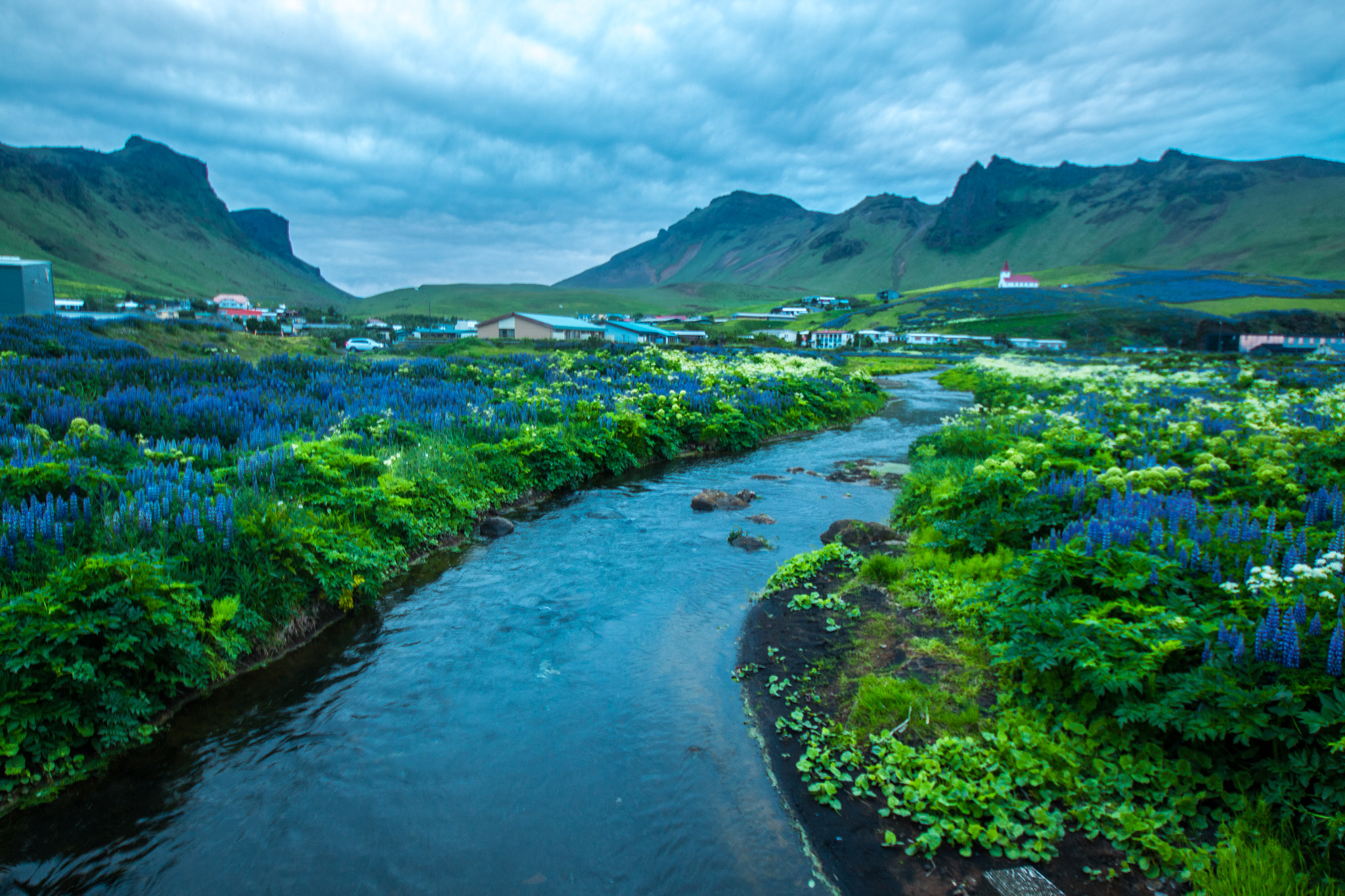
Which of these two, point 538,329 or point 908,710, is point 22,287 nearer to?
point 908,710

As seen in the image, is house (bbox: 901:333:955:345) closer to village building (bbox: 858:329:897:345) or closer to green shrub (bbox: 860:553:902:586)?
village building (bbox: 858:329:897:345)

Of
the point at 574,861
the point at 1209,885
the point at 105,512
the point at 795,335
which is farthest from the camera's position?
the point at 795,335

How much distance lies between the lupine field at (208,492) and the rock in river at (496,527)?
0.40 meters

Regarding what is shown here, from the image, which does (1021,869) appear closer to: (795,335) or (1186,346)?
(1186,346)

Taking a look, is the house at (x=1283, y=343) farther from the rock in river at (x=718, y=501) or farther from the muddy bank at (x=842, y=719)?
the muddy bank at (x=842, y=719)

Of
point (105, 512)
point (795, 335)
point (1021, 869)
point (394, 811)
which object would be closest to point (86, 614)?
point (105, 512)

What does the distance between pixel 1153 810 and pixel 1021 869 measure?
1113mm

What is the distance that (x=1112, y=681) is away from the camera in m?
5.10

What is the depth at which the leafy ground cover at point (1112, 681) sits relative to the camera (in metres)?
4.41

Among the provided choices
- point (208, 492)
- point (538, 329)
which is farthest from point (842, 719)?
point (538, 329)

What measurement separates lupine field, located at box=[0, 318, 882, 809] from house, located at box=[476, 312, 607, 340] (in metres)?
65.9

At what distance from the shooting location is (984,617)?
25.8 ft

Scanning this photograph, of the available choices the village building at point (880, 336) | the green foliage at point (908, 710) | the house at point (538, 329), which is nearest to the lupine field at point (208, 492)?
the green foliage at point (908, 710)

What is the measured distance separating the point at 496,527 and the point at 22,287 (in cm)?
4562
